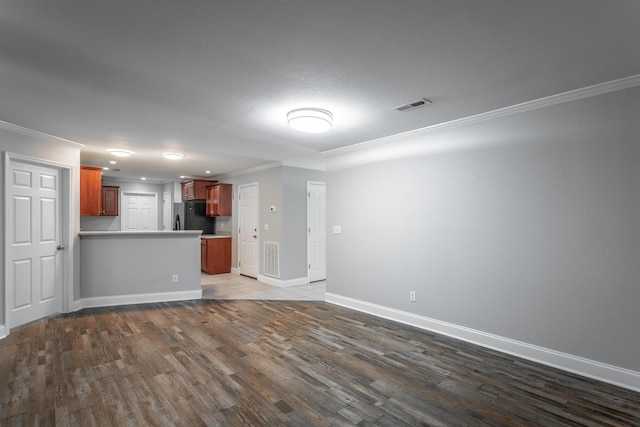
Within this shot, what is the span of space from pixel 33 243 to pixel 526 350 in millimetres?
5831

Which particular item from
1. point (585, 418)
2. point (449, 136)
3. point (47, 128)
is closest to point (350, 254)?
point (449, 136)

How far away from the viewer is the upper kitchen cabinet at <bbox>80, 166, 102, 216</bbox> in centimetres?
553

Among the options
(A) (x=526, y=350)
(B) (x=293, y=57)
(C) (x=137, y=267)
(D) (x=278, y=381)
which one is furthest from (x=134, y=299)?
(A) (x=526, y=350)

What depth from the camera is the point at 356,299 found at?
459 cm

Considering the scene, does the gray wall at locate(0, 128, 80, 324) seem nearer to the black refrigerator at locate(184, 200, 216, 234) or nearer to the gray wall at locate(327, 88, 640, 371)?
the black refrigerator at locate(184, 200, 216, 234)

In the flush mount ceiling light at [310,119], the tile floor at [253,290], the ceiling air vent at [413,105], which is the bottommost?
the tile floor at [253,290]

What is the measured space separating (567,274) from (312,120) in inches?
107

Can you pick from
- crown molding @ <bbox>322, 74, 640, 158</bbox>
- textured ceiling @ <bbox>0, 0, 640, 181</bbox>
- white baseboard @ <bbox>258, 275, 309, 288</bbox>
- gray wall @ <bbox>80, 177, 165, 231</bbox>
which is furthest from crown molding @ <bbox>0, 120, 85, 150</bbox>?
gray wall @ <bbox>80, 177, 165, 231</bbox>

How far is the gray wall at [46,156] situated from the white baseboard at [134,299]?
0.60 feet

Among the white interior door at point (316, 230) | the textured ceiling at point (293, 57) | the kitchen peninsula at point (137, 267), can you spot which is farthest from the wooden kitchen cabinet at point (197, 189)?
the textured ceiling at point (293, 57)

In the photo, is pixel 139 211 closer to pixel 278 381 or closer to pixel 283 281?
pixel 283 281

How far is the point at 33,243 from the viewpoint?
3982mm

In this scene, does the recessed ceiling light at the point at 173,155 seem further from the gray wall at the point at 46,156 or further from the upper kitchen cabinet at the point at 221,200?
the upper kitchen cabinet at the point at 221,200

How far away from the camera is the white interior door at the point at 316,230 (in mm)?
6396
